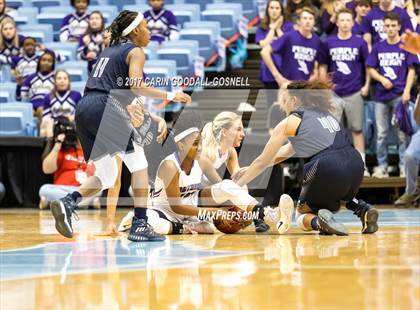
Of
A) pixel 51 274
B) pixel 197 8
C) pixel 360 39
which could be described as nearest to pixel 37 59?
pixel 197 8

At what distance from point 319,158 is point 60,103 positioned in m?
5.30

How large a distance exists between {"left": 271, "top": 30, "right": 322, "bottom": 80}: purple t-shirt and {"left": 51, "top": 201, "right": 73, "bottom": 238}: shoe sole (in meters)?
5.44

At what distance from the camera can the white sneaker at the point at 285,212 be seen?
8039 mm

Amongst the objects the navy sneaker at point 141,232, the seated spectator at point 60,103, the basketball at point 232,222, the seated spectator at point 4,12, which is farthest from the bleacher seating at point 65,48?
the navy sneaker at point 141,232

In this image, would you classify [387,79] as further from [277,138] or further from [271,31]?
[277,138]

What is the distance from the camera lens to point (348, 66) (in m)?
12.2

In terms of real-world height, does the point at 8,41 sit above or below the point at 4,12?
below

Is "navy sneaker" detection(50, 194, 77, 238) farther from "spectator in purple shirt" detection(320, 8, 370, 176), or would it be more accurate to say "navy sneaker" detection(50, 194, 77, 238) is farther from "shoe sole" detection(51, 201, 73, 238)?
"spectator in purple shirt" detection(320, 8, 370, 176)

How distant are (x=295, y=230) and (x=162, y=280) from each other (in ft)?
11.6

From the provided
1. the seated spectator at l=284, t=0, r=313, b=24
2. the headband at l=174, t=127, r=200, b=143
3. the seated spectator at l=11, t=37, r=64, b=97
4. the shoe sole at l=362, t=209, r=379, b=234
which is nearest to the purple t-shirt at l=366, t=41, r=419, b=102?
the seated spectator at l=284, t=0, r=313, b=24

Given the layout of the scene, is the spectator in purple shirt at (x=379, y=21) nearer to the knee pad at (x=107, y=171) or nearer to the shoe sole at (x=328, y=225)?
the shoe sole at (x=328, y=225)

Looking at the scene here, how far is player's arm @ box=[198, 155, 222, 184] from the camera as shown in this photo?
871cm

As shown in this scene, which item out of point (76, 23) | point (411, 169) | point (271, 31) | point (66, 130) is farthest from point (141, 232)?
point (76, 23)

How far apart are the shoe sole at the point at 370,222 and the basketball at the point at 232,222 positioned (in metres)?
1.03
